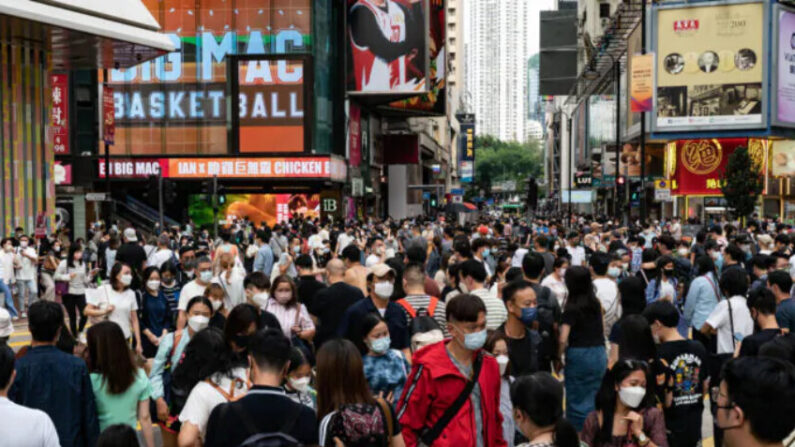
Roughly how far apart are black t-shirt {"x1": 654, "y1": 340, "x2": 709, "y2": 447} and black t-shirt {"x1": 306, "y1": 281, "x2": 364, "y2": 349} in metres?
3.34

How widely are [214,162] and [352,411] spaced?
139ft

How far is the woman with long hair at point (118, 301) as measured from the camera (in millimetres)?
10094

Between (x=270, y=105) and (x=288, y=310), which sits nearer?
(x=288, y=310)

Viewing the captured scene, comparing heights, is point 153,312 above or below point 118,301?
below

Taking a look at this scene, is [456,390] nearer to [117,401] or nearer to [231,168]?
[117,401]

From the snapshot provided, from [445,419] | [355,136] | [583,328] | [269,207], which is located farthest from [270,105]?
[445,419]

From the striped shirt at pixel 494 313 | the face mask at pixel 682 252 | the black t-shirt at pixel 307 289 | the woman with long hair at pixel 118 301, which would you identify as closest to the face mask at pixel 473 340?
the striped shirt at pixel 494 313

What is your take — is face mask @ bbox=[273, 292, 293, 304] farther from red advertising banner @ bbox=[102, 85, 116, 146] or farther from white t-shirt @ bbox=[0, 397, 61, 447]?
red advertising banner @ bbox=[102, 85, 116, 146]

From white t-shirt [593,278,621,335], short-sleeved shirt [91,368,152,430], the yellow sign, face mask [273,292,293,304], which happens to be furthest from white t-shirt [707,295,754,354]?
the yellow sign

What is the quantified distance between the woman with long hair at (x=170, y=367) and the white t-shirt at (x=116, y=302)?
122 inches

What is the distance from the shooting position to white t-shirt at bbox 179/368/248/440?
5469 mm

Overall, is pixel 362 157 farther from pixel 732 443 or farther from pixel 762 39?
pixel 732 443

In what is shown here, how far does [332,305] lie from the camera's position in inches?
350

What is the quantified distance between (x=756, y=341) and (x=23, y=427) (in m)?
5.24
